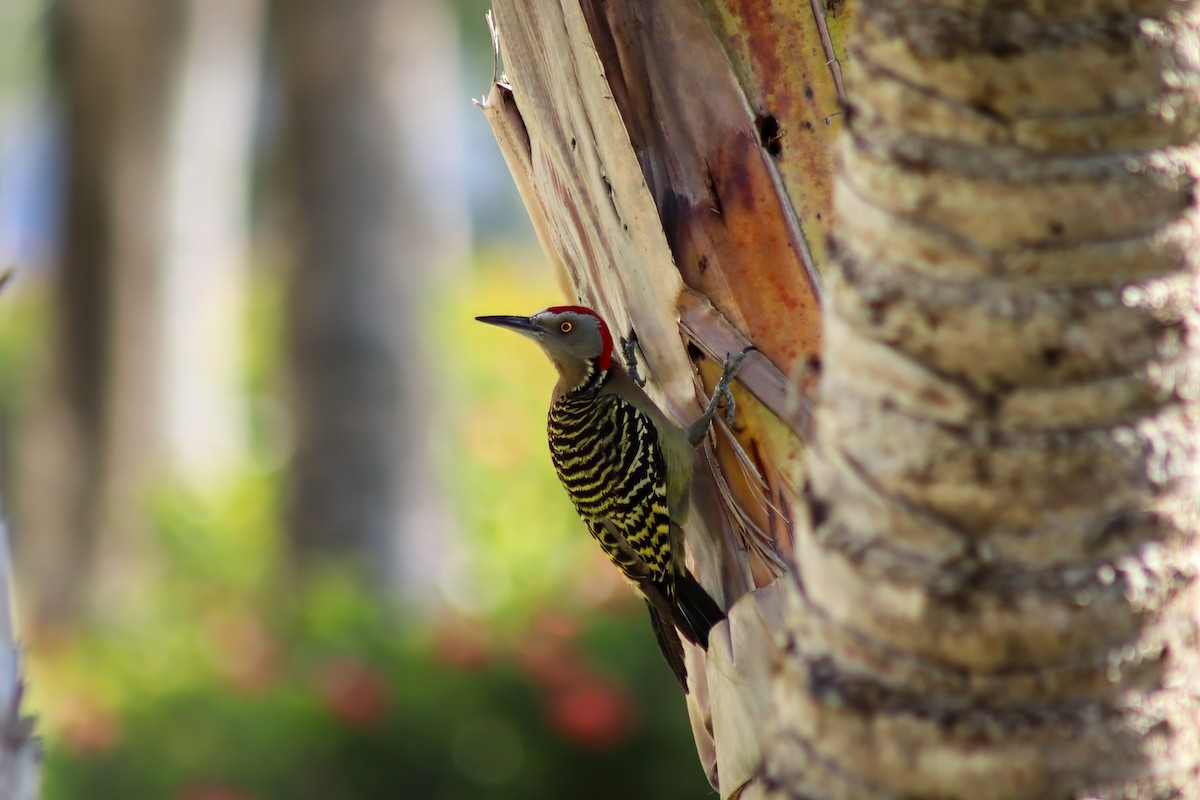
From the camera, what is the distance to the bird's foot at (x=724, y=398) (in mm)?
2959

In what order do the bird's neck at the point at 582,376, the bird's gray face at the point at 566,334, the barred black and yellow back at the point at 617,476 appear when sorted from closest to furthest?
the barred black and yellow back at the point at 617,476, the bird's gray face at the point at 566,334, the bird's neck at the point at 582,376

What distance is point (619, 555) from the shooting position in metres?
4.33

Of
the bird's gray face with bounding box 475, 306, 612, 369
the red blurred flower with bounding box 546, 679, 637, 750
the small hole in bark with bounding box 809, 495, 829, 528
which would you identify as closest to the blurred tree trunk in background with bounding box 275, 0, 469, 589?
the red blurred flower with bounding box 546, 679, 637, 750

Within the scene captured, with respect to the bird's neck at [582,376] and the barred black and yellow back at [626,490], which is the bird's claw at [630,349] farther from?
the bird's neck at [582,376]

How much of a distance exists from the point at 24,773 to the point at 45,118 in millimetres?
12599

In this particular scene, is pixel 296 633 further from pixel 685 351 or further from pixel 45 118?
pixel 45 118

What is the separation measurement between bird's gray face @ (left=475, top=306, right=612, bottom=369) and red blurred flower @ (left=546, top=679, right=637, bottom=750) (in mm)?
2247

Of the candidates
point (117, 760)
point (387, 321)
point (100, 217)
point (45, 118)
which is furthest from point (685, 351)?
point (45, 118)

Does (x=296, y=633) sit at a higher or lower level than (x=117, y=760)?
higher

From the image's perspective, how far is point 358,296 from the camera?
1038 centimetres

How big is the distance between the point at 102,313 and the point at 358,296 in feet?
12.6

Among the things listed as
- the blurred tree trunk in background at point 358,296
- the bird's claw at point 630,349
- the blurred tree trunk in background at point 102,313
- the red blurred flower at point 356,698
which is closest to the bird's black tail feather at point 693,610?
the bird's claw at point 630,349

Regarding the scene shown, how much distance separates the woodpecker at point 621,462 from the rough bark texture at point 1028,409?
5.71ft

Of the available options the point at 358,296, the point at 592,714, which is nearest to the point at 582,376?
the point at 592,714
